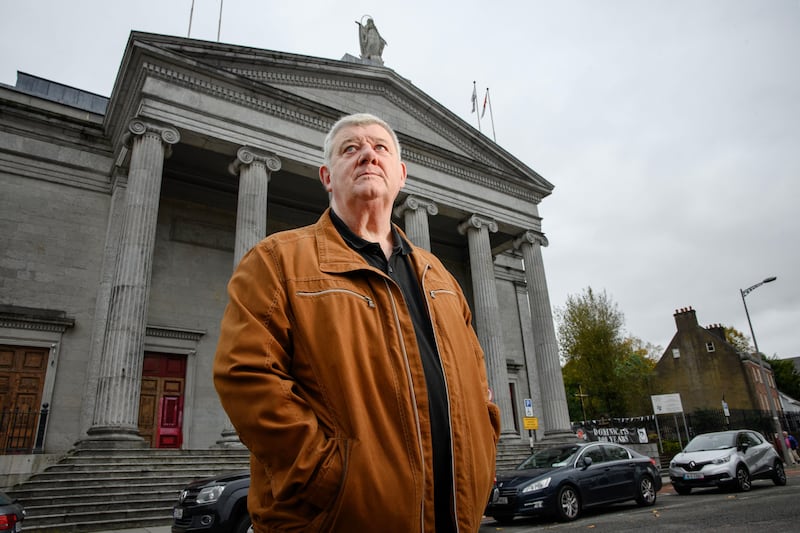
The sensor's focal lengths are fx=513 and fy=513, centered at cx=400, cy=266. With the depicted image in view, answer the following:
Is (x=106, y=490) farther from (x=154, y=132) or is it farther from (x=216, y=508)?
(x=154, y=132)

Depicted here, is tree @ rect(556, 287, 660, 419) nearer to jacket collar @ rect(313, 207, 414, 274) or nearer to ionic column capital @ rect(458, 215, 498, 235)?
ionic column capital @ rect(458, 215, 498, 235)

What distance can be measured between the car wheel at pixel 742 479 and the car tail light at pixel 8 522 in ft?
49.1

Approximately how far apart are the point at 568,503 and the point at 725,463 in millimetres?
5698

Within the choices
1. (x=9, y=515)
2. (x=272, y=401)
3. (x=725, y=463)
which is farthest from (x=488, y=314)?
(x=272, y=401)

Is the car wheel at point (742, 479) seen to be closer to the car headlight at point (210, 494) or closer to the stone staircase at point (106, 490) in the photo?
the stone staircase at point (106, 490)

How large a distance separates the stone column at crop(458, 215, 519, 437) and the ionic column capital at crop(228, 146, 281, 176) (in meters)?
8.71

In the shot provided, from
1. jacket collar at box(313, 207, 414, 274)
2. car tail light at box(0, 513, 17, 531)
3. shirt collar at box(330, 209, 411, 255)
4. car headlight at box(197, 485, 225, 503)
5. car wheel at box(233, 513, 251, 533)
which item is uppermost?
shirt collar at box(330, 209, 411, 255)

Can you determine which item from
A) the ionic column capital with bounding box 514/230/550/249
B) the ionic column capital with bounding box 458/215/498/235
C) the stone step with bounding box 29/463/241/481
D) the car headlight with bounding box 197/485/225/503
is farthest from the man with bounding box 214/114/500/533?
the ionic column capital with bounding box 514/230/550/249

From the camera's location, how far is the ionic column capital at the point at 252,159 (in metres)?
16.0

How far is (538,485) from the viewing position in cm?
987

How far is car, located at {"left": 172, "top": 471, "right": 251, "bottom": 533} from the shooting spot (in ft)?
23.3

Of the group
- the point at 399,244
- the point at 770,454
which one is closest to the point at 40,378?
the point at 399,244

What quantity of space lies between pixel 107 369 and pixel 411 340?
12.7 metres

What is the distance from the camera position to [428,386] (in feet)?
6.31
